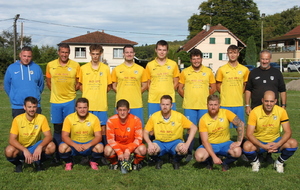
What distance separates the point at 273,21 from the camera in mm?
70438

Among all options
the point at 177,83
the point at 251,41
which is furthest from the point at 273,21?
the point at 177,83

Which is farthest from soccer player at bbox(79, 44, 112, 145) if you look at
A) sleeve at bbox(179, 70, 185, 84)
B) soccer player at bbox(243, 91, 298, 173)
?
soccer player at bbox(243, 91, 298, 173)

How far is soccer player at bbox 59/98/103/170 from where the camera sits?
5.09 metres

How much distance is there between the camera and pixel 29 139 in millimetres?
5086

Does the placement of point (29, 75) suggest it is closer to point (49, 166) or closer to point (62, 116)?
point (62, 116)

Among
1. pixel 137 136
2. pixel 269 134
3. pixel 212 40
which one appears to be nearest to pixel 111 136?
pixel 137 136

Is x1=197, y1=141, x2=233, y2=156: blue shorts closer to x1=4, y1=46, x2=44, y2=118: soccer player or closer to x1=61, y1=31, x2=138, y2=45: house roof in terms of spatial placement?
x1=4, y1=46, x2=44, y2=118: soccer player

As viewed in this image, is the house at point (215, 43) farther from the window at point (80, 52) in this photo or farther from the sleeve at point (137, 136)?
the sleeve at point (137, 136)

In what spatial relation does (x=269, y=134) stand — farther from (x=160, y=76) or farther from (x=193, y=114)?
(x=160, y=76)

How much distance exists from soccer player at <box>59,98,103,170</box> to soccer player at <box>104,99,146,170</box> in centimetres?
17

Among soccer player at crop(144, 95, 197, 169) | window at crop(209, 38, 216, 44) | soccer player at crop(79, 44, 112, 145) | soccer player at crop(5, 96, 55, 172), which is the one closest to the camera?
soccer player at crop(5, 96, 55, 172)

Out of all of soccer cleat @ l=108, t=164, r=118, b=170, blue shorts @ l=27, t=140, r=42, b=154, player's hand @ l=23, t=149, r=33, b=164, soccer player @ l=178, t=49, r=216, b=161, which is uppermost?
soccer player @ l=178, t=49, r=216, b=161

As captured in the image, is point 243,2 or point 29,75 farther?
point 243,2

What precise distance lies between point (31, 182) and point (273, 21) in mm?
72921
